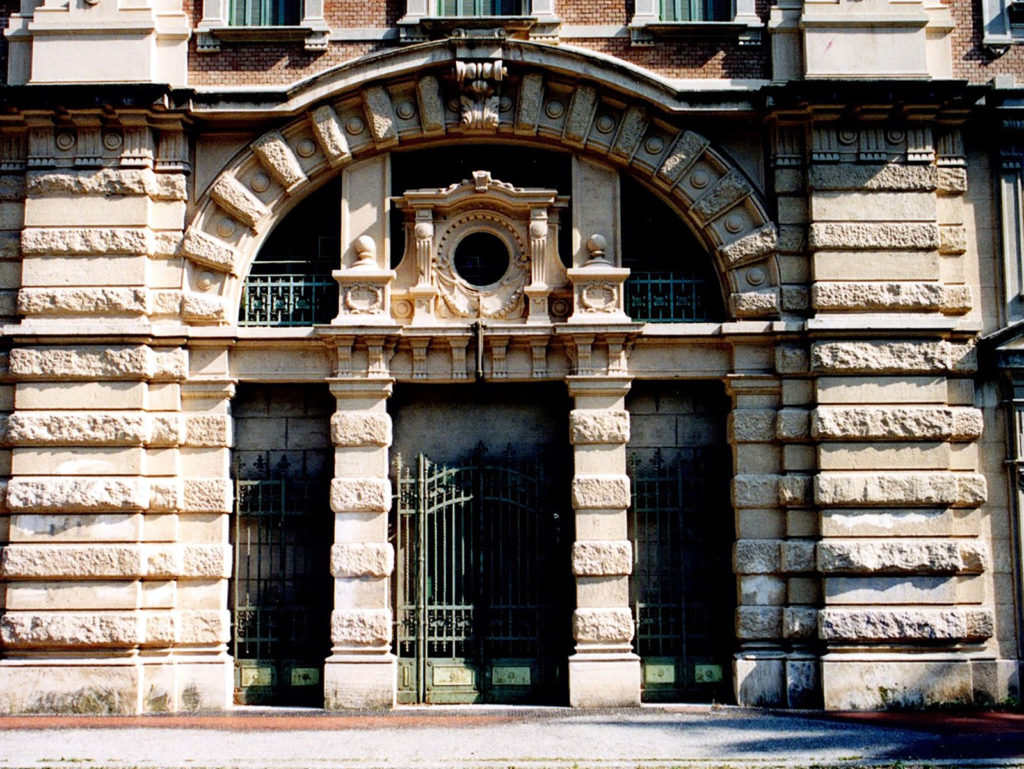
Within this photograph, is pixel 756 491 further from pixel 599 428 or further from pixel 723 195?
pixel 723 195

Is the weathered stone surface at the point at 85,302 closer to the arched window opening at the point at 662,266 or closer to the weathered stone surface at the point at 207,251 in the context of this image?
the weathered stone surface at the point at 207,251

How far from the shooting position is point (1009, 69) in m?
18.1

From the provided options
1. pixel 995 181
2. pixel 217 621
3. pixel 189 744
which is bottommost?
pixel 189 744

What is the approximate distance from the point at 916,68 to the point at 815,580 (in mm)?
6546

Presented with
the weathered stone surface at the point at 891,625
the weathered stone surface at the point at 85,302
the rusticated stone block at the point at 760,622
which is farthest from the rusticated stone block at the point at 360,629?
the weathered stone surface at the point at 891,625

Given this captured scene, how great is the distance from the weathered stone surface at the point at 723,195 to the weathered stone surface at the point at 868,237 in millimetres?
1007

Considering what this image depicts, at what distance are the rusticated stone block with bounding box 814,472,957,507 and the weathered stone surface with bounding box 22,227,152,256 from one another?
896cm

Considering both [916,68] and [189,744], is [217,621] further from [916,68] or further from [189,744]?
[916,68]

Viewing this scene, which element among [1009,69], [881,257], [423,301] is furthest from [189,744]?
[1009,69]

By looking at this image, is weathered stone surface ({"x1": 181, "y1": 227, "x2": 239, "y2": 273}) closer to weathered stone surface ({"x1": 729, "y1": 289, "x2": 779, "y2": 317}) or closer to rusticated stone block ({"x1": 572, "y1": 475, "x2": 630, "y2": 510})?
rusticated stone block ({"x1": 572, "y1": 475, "x2": 630, "y2": 510})

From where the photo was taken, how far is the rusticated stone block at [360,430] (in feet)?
56.9

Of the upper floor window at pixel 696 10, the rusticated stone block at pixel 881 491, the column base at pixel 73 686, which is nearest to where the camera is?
the column base at pixel 73 686

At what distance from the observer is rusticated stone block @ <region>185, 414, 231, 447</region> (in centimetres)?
1742

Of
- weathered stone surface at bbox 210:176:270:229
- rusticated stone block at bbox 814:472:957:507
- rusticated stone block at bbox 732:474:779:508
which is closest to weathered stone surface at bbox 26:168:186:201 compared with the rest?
weathered stone surface at bbox 210:176:270:229
